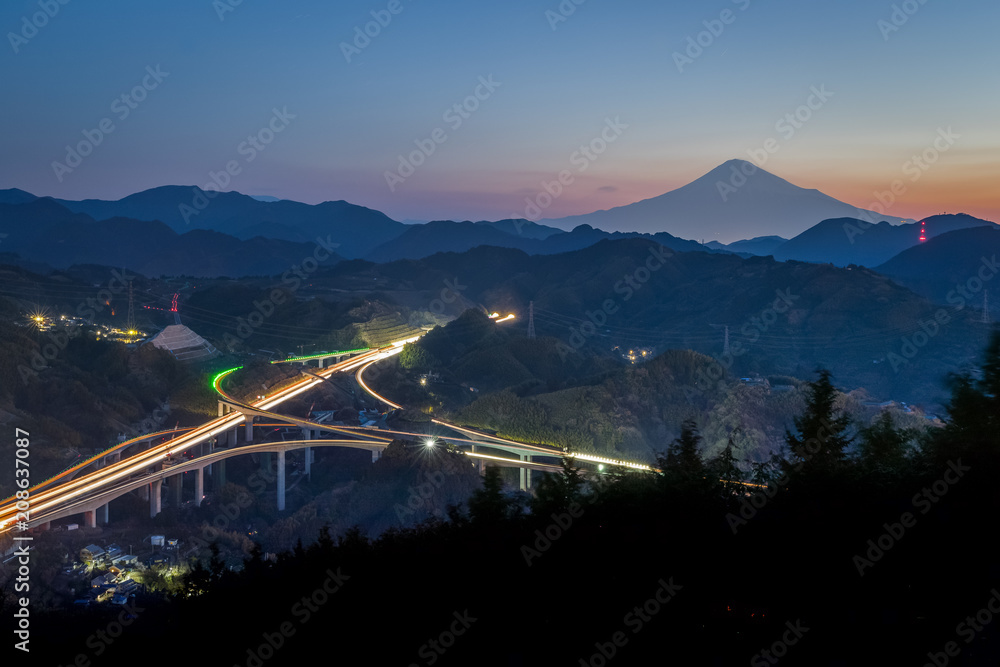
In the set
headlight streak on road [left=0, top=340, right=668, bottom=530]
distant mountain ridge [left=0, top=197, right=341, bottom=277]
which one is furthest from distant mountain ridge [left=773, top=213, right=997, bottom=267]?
headlight streak on road [left=0, top=340, right=668, bottom=530]

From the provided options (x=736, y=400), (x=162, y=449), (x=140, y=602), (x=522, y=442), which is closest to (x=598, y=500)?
(x=140, y=602)

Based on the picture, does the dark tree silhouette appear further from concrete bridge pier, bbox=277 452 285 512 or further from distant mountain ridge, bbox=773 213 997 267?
distant mountain ridge, bbox=773 213 997 267

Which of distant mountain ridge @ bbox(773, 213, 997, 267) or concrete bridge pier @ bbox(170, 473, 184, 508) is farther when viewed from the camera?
distant mountain ridge @ bbox(773, 213, 997, 267)

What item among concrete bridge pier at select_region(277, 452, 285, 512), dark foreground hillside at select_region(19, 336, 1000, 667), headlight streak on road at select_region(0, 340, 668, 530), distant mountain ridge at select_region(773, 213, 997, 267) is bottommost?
concrete bridge pier at select_region(277, 452, 285, 512)

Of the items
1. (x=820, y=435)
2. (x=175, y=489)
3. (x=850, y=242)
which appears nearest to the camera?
(x=820, y=435)

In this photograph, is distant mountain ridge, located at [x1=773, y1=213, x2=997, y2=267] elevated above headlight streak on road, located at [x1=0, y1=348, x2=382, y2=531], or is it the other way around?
distant mountain ridge, located at [x1=773, y1=213, x2=997, y2=267]

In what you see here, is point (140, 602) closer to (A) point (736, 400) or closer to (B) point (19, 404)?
(B) point (19, 404)

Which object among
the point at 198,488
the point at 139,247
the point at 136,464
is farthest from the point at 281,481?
the point at 139,247

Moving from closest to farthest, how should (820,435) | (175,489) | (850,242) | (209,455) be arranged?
(820,435)
(175,489)
(209,455)
(850,242)

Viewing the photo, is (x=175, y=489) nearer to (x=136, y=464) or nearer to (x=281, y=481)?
(x=136, y=464)

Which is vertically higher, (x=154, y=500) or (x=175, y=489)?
(x=154, y=500)

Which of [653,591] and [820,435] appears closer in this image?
[653,591]

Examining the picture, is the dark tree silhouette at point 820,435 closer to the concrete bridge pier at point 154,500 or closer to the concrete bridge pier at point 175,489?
the concrete bridge pier at point 154,500
